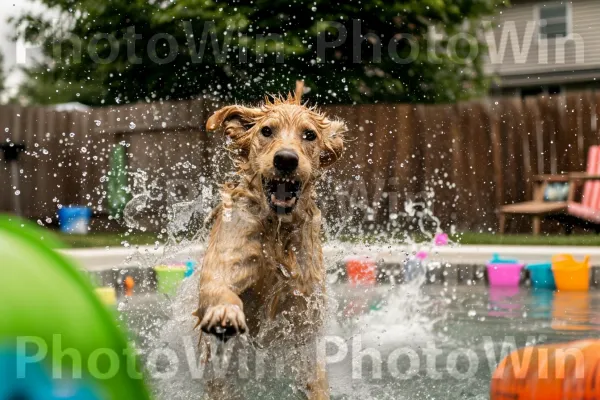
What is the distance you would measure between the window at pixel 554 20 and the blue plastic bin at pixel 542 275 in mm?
18983

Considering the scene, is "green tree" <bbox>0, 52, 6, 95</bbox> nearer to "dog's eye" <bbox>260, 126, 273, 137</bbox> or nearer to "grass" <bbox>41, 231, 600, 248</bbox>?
"grass" <bbox>41, 231, 600, 248</bbox>

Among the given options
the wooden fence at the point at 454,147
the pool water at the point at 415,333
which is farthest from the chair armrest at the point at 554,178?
the pool water at the point at 415,333

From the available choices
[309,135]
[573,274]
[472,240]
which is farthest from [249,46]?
[309,135]

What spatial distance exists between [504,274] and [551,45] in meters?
19.0

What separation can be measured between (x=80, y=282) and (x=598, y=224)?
10.8 metres

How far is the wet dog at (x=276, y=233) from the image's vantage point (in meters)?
3.36

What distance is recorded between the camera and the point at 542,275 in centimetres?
758

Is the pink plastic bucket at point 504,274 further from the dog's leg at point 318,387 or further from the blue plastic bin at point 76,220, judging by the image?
the blue plastic bin at point 76,220

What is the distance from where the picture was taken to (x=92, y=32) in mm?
15148

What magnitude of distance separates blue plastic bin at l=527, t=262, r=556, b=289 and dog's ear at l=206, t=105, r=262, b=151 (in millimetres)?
4642

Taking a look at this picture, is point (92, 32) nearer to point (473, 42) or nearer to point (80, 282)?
point (473, 42)

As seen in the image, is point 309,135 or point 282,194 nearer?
point 282,194

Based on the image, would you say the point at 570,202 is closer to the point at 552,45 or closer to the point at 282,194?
the point at 282,194

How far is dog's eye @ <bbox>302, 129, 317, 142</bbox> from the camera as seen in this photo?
11.9ft
